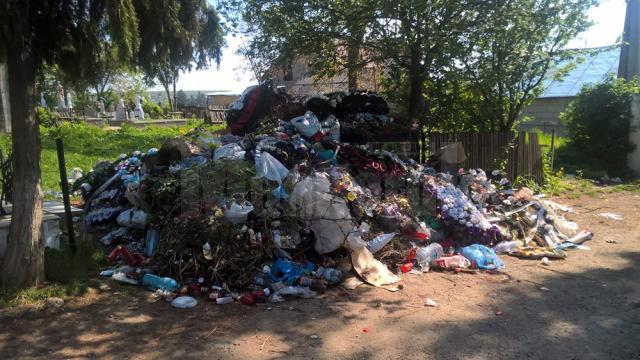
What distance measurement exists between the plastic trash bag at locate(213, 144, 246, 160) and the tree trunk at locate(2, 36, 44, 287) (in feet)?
6.99

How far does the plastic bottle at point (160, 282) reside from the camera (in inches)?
177

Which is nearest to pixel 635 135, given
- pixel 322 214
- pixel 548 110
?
pixel 548 110

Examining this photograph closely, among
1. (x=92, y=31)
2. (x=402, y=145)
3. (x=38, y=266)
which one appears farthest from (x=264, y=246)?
(x=402, y=145)

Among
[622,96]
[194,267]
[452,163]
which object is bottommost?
[194,267]

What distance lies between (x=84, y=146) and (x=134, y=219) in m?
7.85

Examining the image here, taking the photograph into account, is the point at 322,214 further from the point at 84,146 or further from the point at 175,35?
the point at 84,146

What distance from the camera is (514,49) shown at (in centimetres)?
867

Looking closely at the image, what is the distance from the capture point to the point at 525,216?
7.09 meters

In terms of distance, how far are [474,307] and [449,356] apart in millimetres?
1065

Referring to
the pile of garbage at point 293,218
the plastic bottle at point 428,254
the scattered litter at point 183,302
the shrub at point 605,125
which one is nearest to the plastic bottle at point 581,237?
the pile of garbage at point 293,218

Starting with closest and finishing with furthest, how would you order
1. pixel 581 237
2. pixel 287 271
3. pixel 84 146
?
pixel 287 271 → pixel 581 237 → pixel 84 146

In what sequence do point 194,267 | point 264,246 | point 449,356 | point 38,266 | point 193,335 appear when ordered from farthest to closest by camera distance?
point 264,246 → point 194,267 → point 38,266 → point 193,335 → point 449,356

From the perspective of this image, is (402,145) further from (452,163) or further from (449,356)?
(449,356)

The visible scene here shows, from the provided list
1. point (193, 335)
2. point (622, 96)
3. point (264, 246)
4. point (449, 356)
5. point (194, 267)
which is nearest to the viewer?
point (449, 356)
